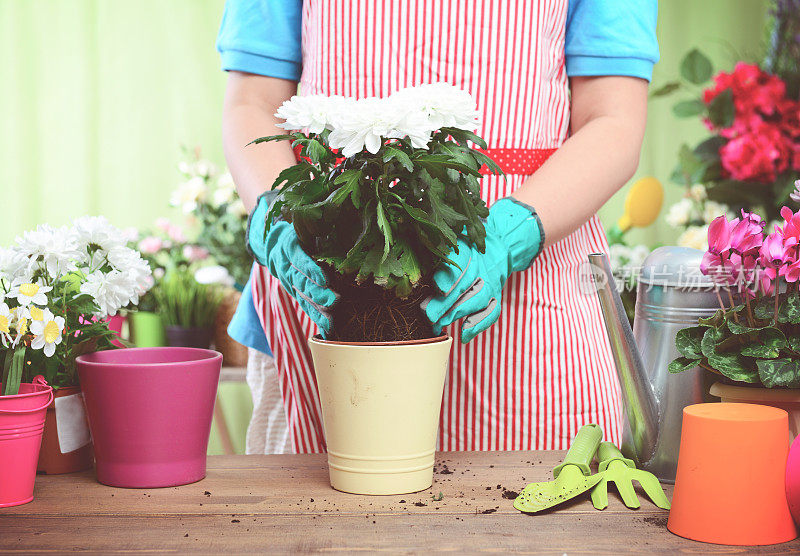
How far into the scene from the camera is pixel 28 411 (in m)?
0.75

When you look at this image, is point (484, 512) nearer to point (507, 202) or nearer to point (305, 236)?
point (305, 236)

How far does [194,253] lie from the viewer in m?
2.36

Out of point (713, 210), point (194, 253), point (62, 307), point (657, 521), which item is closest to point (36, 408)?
point (62, 307)

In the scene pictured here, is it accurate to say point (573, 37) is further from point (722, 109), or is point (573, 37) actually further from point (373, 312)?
point (722, 109)

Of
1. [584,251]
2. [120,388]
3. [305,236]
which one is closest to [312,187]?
[305,236]

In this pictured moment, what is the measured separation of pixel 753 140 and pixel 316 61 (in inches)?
53.4

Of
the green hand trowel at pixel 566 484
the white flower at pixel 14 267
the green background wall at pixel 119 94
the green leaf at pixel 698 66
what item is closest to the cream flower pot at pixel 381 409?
the green hand trowel at pixel 566 484

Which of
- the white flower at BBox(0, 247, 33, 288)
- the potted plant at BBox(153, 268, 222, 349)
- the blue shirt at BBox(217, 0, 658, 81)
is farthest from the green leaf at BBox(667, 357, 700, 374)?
the potted plant at BBox(153, 268, 222, 349)

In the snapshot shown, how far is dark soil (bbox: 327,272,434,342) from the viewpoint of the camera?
773 millimetres

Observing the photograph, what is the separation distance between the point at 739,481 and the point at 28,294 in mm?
666

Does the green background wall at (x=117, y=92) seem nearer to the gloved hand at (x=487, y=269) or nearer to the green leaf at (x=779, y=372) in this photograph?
the gloved hand at (x=487, y=269)

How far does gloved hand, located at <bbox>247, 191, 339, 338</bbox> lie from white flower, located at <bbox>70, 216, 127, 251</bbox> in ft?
0.54

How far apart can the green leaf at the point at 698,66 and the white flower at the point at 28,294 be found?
2.15 m

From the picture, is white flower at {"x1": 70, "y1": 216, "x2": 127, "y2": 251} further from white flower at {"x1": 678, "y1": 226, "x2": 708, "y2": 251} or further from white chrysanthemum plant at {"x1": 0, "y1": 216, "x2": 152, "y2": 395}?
white flower at {"x1": 678, "y1": 226, "x2": 708, "y2": 251}
